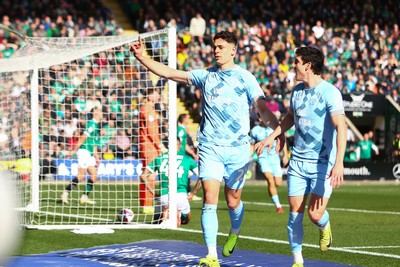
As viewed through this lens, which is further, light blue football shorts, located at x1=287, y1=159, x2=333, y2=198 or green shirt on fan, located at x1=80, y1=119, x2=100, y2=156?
green shirt on fan, located at x1=80, y1=119, x2=100, y2=156

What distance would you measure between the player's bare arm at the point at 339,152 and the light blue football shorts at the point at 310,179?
215 mm

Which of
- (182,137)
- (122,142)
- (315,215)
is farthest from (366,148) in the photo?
(315,215)

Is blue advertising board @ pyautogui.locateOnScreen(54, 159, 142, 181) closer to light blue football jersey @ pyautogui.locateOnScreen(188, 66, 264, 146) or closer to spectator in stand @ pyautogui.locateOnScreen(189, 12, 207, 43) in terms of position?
light blue football jersey @ pyautogui.locateOnScreen(188, 66, 264, 146)

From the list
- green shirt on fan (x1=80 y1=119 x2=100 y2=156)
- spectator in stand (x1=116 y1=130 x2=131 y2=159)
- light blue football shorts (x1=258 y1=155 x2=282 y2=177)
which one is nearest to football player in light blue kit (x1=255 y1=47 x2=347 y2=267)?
light blue football shorts (x1=258 y1=155 x2=282 y2=177)

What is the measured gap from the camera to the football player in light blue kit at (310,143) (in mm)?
9148

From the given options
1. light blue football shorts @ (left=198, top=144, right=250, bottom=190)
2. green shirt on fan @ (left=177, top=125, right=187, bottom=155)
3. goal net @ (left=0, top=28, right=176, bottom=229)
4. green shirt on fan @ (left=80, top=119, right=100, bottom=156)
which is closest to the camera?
light blue football shorts @ (left=198, top=144, right=250, bottom=190)

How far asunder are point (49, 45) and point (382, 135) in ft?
Result: 70.1

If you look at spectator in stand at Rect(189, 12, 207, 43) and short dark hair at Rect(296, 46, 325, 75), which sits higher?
spectator in stand at Rect(189, 12, 207, 43)

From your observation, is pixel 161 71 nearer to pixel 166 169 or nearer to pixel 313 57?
pixel 313 57

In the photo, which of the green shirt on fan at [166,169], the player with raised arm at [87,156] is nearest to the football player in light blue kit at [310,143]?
the green shirt on fan at [166,169]

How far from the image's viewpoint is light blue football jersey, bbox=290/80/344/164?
9148 millimetres

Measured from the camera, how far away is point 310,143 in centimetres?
923

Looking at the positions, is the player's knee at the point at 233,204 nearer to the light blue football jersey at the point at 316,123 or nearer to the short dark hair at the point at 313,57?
the light blue football jersey at the point at 316,123

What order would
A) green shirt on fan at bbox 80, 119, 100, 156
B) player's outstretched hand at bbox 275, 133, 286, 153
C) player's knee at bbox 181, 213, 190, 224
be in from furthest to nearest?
green shirt on fan at bbox 80, 119, 100, 156 → player's knee at bbox 181, 213, 190, 224 → player's outstretched hand at bbox 275, 133, 286, 153
